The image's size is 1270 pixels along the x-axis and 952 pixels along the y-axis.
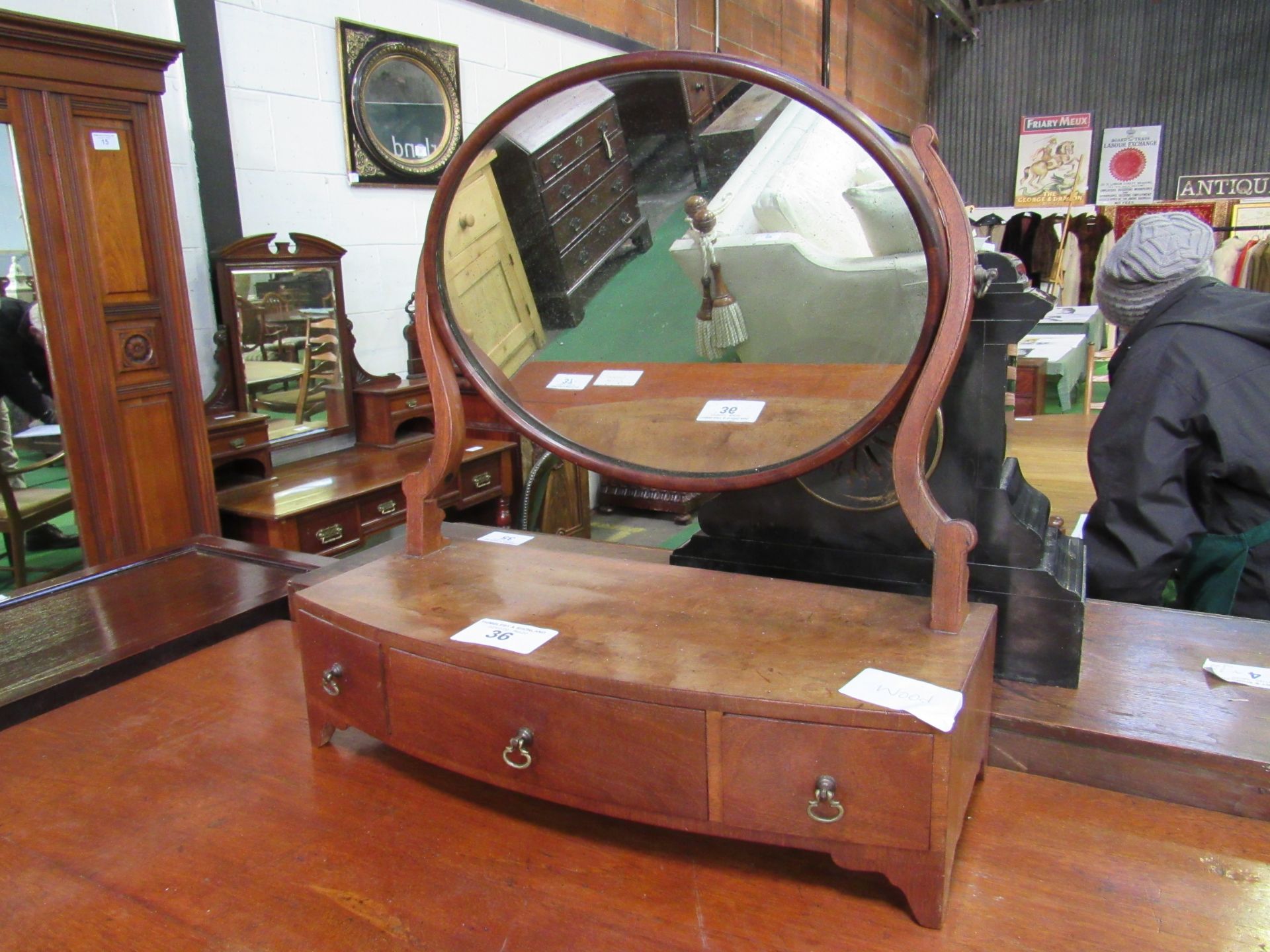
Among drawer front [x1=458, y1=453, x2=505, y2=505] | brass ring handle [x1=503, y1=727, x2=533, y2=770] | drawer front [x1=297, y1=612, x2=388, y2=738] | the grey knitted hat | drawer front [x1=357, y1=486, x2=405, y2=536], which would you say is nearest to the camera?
brass ring handle [x1=503, y1=727, x2=533, y2=770]

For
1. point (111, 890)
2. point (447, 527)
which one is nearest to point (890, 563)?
point (447, 527)

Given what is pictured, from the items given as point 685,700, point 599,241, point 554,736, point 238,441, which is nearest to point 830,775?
point 685,700

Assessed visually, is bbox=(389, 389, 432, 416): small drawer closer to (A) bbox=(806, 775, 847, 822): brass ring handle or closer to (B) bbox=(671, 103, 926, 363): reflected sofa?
(B) bbox=(671, 103, 926, 363): reflected sofa

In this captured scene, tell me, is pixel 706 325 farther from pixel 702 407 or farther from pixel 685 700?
pixel 685 700

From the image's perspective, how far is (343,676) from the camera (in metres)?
0.96

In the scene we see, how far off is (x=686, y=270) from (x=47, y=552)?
6.25 feet

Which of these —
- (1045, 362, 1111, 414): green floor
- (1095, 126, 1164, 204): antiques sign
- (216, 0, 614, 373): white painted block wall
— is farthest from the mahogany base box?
(1095, 126, 1164, 204): antiques sign

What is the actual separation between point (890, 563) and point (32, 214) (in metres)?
2.06

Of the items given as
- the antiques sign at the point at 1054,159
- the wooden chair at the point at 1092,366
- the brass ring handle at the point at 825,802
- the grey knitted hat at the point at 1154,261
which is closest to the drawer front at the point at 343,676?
the brass ring handle at the point at 825,802

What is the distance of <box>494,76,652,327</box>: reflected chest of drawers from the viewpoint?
102cm

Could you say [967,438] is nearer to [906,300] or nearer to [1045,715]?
[906,300]

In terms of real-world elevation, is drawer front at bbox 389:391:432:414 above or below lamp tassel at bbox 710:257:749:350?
below

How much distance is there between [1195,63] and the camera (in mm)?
8625

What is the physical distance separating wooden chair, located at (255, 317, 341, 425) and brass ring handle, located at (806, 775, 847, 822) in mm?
2616
